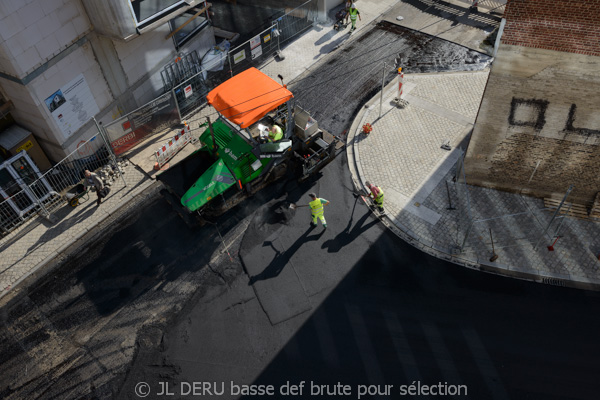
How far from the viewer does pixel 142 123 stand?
1853 centimetres

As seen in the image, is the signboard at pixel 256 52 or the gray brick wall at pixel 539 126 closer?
the gray brick wall at pixel 539 126

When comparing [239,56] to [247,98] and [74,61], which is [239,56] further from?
[247,98]

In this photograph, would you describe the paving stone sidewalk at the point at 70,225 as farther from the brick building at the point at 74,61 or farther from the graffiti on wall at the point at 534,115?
the graffiti on wall at the point at 534,115

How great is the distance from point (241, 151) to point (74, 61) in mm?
7117

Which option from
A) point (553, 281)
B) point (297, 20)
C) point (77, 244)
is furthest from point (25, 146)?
point (553, 281)

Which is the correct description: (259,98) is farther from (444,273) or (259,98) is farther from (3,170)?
(3,170)

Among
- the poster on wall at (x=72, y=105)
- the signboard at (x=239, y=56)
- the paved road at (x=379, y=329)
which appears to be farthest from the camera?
the signboard at (x=239, y=56)

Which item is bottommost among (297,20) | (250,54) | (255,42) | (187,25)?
(250,54)

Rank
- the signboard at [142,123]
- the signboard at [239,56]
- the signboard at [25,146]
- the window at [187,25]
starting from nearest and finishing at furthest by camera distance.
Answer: the signboard at [25,146]
the signboard at [142,123]
the window at [187,25]
the signboard at [239,56]

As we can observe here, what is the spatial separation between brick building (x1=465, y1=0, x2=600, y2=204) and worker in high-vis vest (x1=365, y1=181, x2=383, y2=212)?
3.51 m

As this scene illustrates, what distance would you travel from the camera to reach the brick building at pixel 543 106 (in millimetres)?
12109

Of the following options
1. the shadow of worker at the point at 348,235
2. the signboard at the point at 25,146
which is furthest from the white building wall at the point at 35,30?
the shadow of worker at the point at 348,235

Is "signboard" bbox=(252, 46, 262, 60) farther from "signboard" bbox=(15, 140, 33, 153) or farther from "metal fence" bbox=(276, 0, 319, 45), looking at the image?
"signboard" bbox=(15, 140, 33, 153)

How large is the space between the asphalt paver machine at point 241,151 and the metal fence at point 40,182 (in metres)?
3.88
